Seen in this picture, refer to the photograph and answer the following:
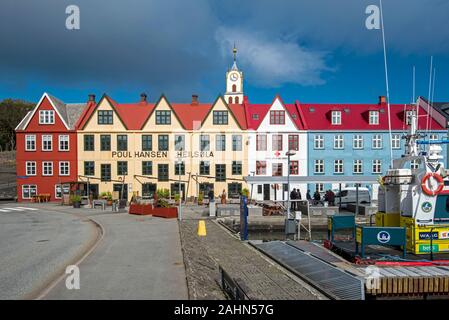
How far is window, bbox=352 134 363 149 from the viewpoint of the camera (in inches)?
1689

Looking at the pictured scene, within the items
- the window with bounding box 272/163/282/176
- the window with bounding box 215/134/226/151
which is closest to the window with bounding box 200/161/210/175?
the window with bounding box 215/134/226/151

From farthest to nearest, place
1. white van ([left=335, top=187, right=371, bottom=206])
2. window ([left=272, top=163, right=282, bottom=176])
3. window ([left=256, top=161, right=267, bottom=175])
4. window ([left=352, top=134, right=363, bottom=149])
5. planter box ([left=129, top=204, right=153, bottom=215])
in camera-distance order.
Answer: window ([left=352, top=134, right=363, bottom=149])
window ([left=256, top=161, right=267, bottom=175])
window ([left=272, top=163, right=282, bottom=176])
white van ([left=335, top=187, right=371, bottom=206])
planter box ([left=129, top=204, right=153, bottom=215])

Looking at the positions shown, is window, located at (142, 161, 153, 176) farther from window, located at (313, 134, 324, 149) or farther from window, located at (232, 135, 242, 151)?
window, located at (313, 134, 324, 149)

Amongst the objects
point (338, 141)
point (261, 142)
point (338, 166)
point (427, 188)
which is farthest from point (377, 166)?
point (427, 188)

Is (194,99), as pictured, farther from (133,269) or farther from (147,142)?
(133,269)

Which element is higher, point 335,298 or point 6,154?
point 6,154

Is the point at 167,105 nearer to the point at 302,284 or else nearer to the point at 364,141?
the point at 364,141

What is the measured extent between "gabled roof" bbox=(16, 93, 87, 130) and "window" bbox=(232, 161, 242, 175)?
18.5 meters

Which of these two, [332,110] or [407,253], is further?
[332,110]

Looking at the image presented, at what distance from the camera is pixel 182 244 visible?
54.8 feet

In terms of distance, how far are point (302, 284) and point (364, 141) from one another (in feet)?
115

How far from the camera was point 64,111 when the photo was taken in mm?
45312

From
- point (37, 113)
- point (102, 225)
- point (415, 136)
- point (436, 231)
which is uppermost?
point (37, 113)

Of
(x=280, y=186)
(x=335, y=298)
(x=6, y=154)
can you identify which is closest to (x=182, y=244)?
(x=335, y=298)
